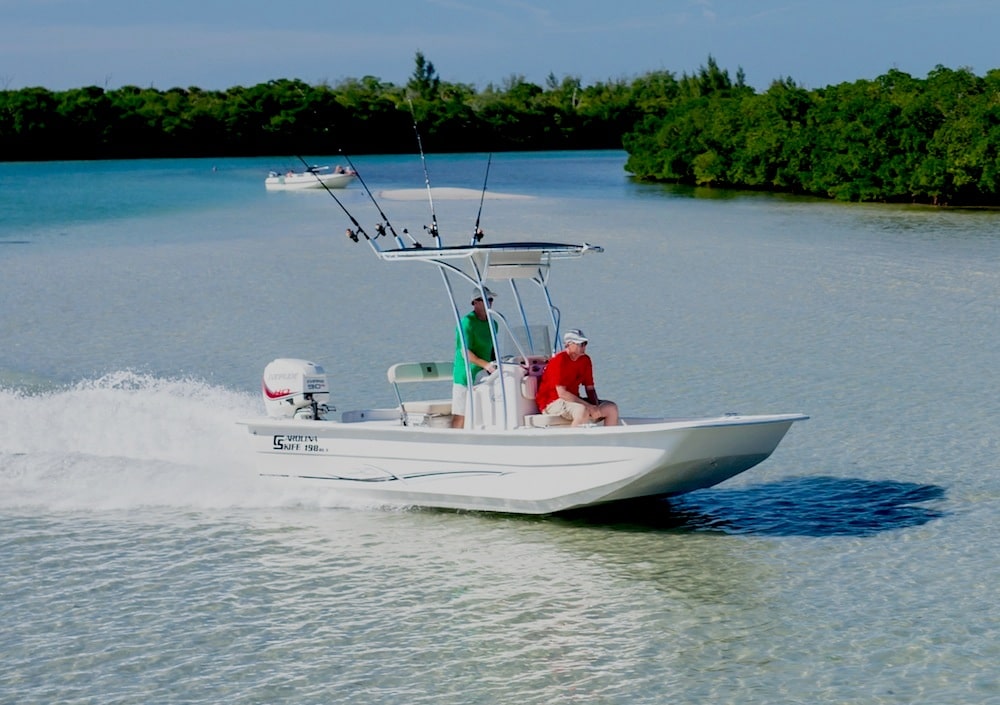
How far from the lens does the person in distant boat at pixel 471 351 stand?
11586mm

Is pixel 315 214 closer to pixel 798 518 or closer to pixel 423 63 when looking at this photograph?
pixel 798 518

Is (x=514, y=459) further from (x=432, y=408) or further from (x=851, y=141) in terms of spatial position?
(x=851, y=141)

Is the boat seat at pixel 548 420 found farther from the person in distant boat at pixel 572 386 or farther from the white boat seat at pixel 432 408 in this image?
the white boat seat at pixel 432 408

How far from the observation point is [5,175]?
84.4 m

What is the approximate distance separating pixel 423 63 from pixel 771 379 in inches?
6308

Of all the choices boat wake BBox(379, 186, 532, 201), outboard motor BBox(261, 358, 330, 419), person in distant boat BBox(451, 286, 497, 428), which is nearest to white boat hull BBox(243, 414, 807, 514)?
outboard motor BBox(261, 358, 330, 419)

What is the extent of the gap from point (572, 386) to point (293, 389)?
2545mm

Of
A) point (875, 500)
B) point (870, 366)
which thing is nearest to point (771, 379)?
point (870, 366)

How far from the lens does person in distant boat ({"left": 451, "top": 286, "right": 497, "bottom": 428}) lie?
11.6 metres

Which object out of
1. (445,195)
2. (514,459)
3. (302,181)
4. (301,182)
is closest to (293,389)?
(514,459)

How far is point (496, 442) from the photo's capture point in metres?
11.0

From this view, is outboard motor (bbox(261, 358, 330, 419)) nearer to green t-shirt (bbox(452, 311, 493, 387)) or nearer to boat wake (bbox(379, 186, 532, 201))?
green t-shirt (bbox(452, 311, 493, 387))

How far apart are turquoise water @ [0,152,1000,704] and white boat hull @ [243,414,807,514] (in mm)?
332

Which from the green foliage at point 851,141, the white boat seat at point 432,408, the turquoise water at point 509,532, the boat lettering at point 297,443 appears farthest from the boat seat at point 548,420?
the green foliage at point 851,141
